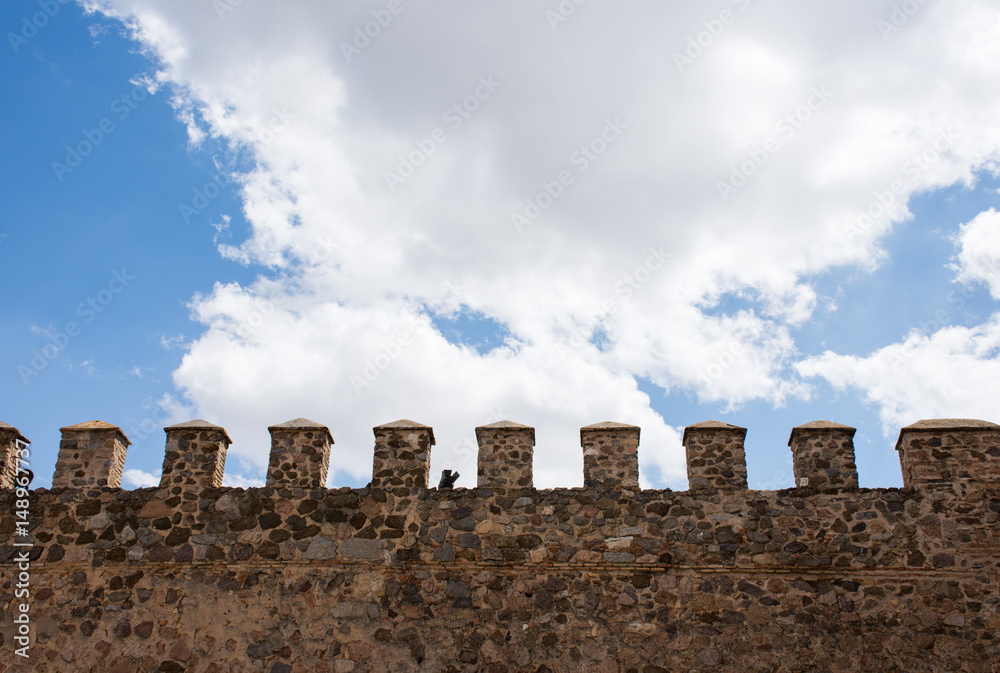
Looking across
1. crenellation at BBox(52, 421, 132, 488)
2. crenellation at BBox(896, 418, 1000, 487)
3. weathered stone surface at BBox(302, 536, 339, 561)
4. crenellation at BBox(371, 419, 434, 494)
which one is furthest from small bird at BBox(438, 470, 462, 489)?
crenellation at BBox(896, 418, 1000, 487)

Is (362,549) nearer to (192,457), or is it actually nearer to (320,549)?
(320,549)

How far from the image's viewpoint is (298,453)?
8.78m

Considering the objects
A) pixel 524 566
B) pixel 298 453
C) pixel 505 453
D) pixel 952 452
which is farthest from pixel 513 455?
pixel 952 452

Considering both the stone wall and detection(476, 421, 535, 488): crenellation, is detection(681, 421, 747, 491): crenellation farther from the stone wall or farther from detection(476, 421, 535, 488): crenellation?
detection(476, 421, 535, 488): crenellation

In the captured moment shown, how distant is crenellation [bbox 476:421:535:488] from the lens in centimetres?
854

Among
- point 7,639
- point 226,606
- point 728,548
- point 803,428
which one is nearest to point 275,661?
point 226,606

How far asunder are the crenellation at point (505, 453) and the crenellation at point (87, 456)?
170 inches

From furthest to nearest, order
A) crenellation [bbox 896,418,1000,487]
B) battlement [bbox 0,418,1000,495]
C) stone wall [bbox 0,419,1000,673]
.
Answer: battlement [bbox 0,418,1000,495]
crenellation [bbox 896,418,1000,487]
stone wall [bbox 0,419,1000,673]

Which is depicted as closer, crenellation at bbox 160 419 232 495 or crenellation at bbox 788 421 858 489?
crenellation at bbox 788 421 858 489

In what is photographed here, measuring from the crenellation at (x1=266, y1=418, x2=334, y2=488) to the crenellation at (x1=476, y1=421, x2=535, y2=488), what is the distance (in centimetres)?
188

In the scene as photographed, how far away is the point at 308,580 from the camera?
26.6 feet

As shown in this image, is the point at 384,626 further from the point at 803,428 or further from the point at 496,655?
the point at 803,428

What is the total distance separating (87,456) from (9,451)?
957 mm

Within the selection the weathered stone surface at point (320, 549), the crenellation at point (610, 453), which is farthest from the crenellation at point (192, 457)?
the crenellation at point (610, 453)
